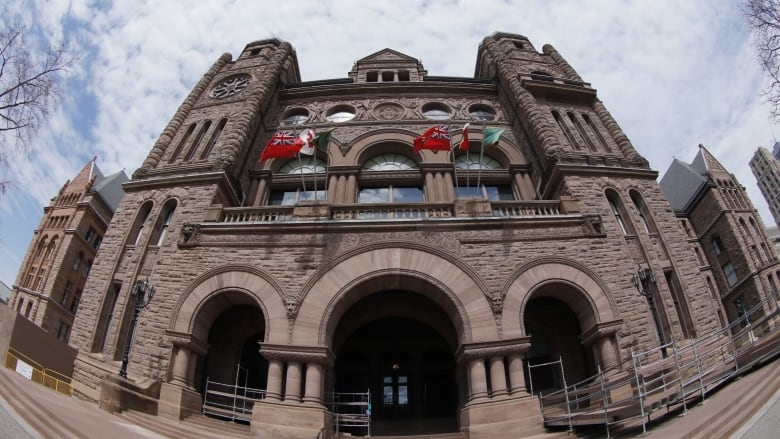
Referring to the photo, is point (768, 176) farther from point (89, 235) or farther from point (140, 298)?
point (89, 235)

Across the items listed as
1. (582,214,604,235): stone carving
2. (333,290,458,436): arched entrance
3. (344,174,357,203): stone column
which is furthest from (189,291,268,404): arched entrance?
(582,214,604,235): stone carving

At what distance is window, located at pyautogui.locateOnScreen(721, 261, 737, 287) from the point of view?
32.5 m

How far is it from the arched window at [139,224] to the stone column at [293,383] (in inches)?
340

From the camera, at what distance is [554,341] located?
13633 mm

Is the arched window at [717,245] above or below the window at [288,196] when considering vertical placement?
above

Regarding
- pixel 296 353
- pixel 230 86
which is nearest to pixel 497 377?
pixel 296 353

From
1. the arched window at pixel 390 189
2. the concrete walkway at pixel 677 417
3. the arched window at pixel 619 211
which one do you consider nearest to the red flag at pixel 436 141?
the arched window at pixel 390 189

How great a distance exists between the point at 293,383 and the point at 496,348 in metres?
5.68

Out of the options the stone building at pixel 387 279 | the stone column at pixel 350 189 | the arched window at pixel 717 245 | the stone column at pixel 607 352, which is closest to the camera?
the stone building at pixel 387 279

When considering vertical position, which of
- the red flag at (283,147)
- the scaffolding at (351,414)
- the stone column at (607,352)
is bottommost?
the scaffolding at (351,414)

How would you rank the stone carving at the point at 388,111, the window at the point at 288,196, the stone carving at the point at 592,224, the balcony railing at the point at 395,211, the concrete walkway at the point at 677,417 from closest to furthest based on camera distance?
the concrete walkway at the point at 677,417, the stone carving at the point at 592,224, the balcony railing at the point at 395,211, the window at the point at 288,196, the stone carving at the point at 388,111

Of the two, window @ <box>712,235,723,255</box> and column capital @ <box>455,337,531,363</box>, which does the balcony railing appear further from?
window @ <box>712,235,723,255</box>

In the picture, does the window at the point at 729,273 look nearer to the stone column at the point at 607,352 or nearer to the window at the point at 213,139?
the stone column at the point at 607,352

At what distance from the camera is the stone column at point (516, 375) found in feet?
35.4
